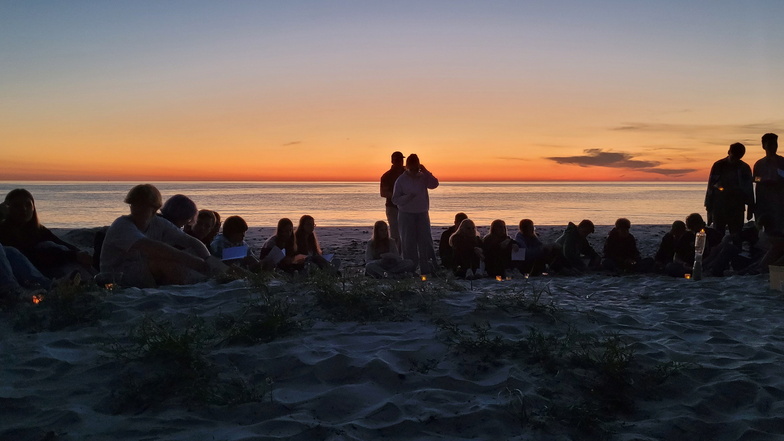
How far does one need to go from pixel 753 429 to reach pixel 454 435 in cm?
155

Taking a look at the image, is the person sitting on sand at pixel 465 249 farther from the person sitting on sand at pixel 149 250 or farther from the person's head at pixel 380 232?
the person sitting on sand at pixel 149 250

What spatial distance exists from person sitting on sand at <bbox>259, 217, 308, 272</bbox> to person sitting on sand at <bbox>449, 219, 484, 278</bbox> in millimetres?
2260

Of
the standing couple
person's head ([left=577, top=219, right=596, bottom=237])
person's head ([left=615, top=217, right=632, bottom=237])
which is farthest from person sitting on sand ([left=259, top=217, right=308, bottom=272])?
person's head ([left=615, top=217, right=632, bottom=237])

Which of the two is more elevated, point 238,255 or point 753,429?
point 238,255

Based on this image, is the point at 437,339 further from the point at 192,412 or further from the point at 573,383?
the point at 192,412

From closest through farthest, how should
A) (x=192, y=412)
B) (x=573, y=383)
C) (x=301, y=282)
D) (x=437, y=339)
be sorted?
(x=192, y=412)
(x=573, y=383)
(x=437, y=339)
(x=301, y=282)

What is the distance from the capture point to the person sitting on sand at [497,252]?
29.1 feet

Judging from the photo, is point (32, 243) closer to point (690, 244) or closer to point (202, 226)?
point (202, 226)

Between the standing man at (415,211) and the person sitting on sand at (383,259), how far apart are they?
34 cm

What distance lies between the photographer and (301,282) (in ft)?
18.2

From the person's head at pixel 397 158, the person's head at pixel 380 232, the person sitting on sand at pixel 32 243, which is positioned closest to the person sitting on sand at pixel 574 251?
the person's head at pixel 380 232

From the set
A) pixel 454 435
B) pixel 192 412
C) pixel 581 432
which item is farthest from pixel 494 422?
pixel 192 412

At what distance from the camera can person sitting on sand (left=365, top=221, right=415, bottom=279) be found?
8477mm

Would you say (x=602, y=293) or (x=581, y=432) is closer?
(x=581, y=432)
